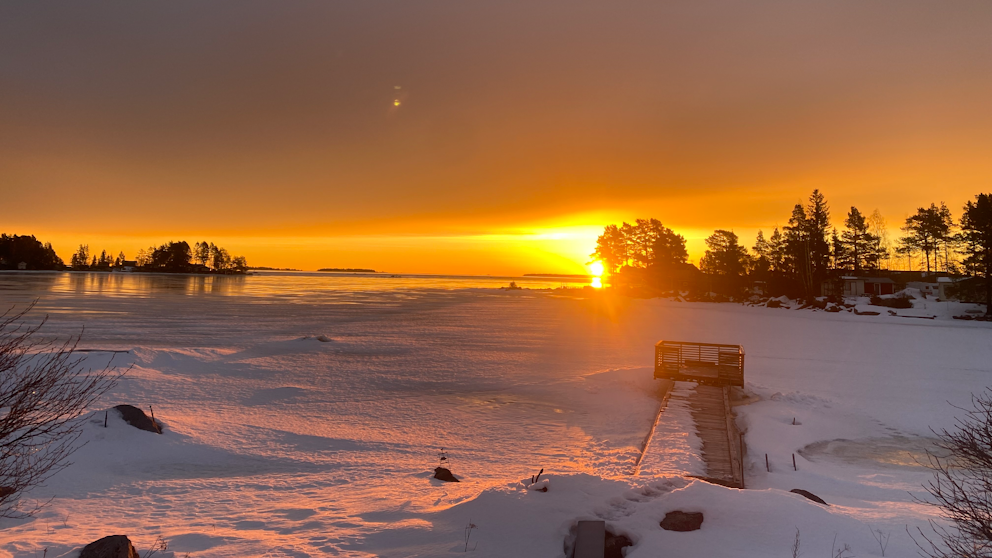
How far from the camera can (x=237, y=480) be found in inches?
449

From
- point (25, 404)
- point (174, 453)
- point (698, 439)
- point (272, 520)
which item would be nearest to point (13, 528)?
point (25, 404)

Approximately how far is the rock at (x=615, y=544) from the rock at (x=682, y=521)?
706 millimetres

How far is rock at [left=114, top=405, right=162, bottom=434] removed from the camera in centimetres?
1337

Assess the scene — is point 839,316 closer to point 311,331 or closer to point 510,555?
point 311,331

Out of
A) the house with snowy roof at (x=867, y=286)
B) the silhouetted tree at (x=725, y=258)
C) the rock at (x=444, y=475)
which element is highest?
the silhouetted tree at (x=725, y=258)

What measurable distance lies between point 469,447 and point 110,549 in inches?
375

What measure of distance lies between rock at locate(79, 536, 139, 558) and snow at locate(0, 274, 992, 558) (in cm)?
91

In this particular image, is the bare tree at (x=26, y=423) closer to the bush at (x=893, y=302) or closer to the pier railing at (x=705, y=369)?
the pier railing at (x=705, y=369)

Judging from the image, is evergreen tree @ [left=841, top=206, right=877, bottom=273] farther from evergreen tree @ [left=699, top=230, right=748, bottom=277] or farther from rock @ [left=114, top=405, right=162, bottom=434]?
rock @ [left=114, top=405, right=162, bottom=434]

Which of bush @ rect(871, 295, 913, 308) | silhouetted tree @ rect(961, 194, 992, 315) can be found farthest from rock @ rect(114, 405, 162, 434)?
bush @ rect(871, 295, 913, 308)

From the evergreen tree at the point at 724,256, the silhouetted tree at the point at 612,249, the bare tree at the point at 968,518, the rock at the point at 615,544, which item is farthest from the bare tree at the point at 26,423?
the silhouetted tree at the point at 612,249

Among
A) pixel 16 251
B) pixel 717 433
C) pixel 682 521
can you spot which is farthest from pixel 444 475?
pixel 16 251

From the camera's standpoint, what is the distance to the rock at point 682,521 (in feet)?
25.6

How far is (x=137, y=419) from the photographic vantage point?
13438 mm
